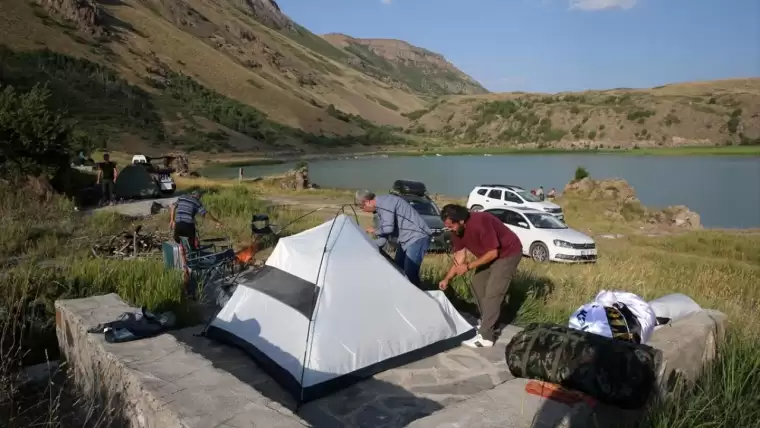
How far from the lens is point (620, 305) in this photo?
5.64 metres

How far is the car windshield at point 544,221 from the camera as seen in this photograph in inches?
687

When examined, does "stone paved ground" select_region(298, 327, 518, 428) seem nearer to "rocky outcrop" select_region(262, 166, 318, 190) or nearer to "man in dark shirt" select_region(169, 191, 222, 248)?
"man in dark shirt" select_region(169, 191, 222, 248)

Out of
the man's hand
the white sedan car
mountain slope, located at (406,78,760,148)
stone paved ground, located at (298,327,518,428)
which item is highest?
mountain slope, located at (406,78,760,148)

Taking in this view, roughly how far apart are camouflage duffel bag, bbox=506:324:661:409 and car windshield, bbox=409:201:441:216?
12011 mm

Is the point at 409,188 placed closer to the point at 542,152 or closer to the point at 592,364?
the point at 592,364

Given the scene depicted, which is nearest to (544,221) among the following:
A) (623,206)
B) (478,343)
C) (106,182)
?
(478,343)

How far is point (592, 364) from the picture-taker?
439 cm

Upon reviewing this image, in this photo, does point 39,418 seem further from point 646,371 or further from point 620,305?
point 620,305

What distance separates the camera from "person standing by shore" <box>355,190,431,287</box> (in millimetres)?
8336

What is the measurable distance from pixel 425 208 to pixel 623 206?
18834mm

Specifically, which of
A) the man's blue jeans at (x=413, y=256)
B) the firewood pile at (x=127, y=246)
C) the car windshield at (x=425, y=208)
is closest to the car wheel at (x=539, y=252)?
the car windshield at (x=425, y=208)

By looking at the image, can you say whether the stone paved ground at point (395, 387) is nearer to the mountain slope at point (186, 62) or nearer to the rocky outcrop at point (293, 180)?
the rocky outcrop at point (293, 180)

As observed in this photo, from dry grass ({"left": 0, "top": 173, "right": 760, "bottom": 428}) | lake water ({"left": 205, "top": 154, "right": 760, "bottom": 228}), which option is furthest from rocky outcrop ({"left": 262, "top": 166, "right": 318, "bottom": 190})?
dry grass ({"left": 0, "top": 173, "right": 760, "bottom": 428})

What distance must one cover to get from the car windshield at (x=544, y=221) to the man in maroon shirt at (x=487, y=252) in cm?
1105
